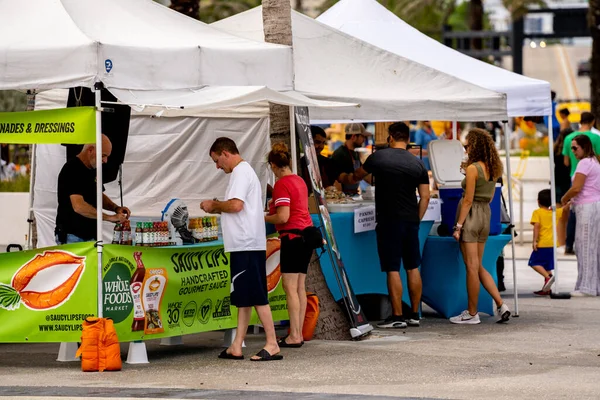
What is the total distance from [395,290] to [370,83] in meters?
2.08

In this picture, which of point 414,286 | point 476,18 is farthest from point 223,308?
point 476,18

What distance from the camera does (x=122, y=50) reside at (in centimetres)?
929

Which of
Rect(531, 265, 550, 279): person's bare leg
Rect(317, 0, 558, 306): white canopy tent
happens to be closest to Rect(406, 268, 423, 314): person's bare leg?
Rect(317, 0, 558, 306): white canopy tent

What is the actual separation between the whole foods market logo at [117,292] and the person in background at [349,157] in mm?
4198

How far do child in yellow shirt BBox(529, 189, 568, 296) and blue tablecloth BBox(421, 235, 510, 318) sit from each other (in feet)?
6.09

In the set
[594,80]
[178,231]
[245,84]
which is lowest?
[178,231]

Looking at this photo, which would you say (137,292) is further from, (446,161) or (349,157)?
(349,157)

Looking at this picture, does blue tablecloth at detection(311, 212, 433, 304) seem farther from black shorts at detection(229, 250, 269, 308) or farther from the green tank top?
black shorts at detection(229, 250, 269, 308)

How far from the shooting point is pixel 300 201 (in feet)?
33.2

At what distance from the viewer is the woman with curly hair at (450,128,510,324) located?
11.8m

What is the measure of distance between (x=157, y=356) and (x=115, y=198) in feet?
13.6

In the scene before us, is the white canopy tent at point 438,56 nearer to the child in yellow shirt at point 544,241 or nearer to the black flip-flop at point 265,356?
the child in yellow shirt at point 544,241

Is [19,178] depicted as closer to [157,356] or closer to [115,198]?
[115,198]

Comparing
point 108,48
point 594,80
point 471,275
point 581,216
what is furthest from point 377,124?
point 594,80
